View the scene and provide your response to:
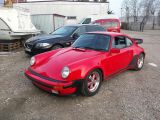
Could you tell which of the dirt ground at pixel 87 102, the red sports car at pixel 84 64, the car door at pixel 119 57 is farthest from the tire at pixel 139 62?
the dirt ground at pixel 87 102

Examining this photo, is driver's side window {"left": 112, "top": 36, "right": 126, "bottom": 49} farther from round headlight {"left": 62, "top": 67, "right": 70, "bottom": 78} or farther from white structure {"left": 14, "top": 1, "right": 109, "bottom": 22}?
white structure {"left": 14, "top": 1, "right": 109, "bottom": 22}

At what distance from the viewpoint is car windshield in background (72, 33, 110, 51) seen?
512 cm

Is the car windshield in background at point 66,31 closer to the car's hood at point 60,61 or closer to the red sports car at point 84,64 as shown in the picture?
the red sports car at point 84,64

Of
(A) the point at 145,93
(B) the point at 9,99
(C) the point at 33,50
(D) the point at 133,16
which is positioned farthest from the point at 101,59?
(D) the point at 133,16

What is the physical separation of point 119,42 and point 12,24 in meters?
7.24

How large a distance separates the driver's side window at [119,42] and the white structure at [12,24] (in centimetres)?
673

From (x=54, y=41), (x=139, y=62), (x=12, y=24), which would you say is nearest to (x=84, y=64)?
(x=139, y=62)

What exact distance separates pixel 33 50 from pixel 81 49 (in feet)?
10.6

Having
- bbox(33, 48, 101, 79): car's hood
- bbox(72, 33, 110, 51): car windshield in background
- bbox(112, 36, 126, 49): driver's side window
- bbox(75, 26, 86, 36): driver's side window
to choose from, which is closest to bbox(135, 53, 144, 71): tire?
bbox(112, 36, 126, 49): driver's side window

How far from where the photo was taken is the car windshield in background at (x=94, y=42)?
5125 millimetres

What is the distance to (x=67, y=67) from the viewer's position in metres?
4.07

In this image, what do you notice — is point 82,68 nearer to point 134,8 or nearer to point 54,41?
point 54,41

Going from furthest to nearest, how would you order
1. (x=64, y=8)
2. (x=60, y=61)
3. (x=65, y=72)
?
(x=64, y=8) < (x=60, y=61) < (x=65, y=72)

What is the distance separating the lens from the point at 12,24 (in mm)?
10758
